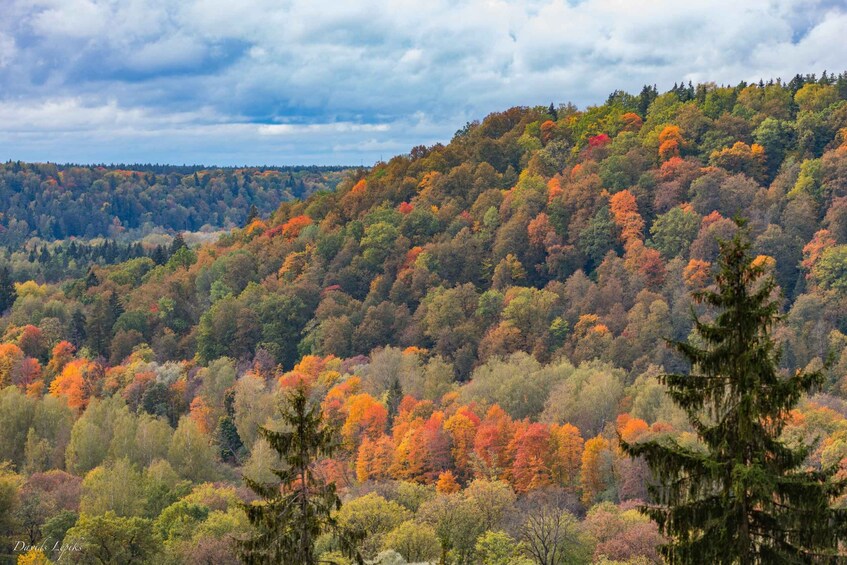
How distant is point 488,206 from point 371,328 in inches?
1202

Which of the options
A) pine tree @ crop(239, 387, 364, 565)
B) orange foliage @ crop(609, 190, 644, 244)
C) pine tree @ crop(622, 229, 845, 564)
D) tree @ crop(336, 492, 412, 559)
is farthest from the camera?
orange foliage @ crop(609, 190, 644, 244)

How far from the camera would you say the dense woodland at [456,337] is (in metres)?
57.9

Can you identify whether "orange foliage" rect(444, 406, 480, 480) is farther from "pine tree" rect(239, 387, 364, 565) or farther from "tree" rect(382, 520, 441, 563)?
"pine tree" rect(239, 387, 364, 565)

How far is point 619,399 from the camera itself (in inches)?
Answer: 3361

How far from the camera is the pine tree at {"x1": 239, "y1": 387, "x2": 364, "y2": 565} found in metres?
18.2

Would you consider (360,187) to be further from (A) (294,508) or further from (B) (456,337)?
(A) (294,508)

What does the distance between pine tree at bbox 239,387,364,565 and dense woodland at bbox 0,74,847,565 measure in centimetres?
2678

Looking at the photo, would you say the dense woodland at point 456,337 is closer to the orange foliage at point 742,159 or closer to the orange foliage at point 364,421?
the orange foliage at point 364,421

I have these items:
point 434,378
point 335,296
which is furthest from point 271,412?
point 335,296

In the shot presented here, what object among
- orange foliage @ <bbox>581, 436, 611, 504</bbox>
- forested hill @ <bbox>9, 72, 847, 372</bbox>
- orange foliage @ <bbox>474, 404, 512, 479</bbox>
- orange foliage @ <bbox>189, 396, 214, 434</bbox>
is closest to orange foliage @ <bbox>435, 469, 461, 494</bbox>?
orange foliage @ <bbox>474, 404, 512, 479</bbox>

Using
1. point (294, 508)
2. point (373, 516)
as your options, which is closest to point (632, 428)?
point (373, 516)

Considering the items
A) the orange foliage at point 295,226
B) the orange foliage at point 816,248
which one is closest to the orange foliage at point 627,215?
the orange foliage at point 816,248

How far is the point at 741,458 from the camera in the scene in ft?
50.4

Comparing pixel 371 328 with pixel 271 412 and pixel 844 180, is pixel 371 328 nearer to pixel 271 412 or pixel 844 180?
pixel 271 412
